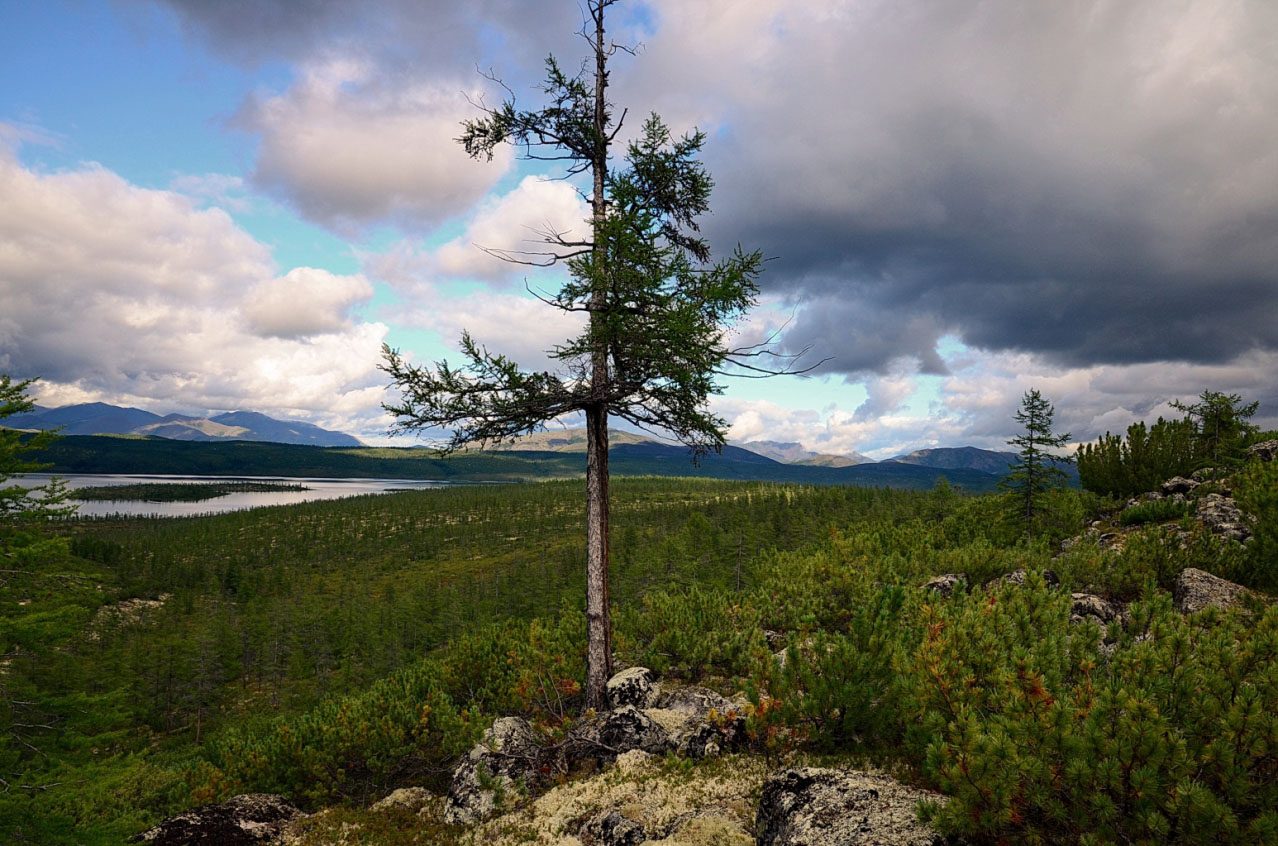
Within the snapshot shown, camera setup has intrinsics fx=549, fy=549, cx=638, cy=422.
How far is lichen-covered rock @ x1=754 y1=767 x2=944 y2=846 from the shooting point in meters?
4.97

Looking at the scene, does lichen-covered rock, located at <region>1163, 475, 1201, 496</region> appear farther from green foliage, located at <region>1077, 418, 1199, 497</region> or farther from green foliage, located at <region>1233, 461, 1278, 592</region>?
green foliage, located at <region>1233, 461, 1278, 592</region>

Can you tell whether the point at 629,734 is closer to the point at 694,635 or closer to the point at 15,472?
the point at 694,635

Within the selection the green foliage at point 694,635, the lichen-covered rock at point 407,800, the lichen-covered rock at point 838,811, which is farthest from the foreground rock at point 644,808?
the green foliage at point 694,635

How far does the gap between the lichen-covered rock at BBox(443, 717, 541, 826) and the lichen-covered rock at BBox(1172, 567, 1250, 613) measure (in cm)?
1303

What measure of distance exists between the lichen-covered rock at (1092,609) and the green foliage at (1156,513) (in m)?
9.67

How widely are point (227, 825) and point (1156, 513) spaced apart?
90.4 ft

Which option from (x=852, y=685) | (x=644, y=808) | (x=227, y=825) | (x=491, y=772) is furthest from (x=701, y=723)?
(x=227, y=825)

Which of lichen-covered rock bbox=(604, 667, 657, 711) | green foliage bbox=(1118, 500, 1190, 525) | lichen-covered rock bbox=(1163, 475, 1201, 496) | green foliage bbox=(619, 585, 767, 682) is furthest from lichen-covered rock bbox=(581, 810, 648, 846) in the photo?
lichen-covered rock bbox=(1163, 475, 1201, 496)

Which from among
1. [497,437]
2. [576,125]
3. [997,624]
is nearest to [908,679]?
[997,624]

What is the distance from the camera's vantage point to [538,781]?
35.3 feet

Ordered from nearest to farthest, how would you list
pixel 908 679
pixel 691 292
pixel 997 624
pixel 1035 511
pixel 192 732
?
pixel 908 679, pixel 997 624, pixel 691 292, pixel 1035 511, pixel 192 732

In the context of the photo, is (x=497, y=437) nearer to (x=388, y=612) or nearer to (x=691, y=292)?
(x=691, y=292)

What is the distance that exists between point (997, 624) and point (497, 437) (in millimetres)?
10507

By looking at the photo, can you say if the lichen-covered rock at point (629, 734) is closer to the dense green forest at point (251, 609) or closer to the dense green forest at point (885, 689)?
the dense green forest at point (885, 689)
